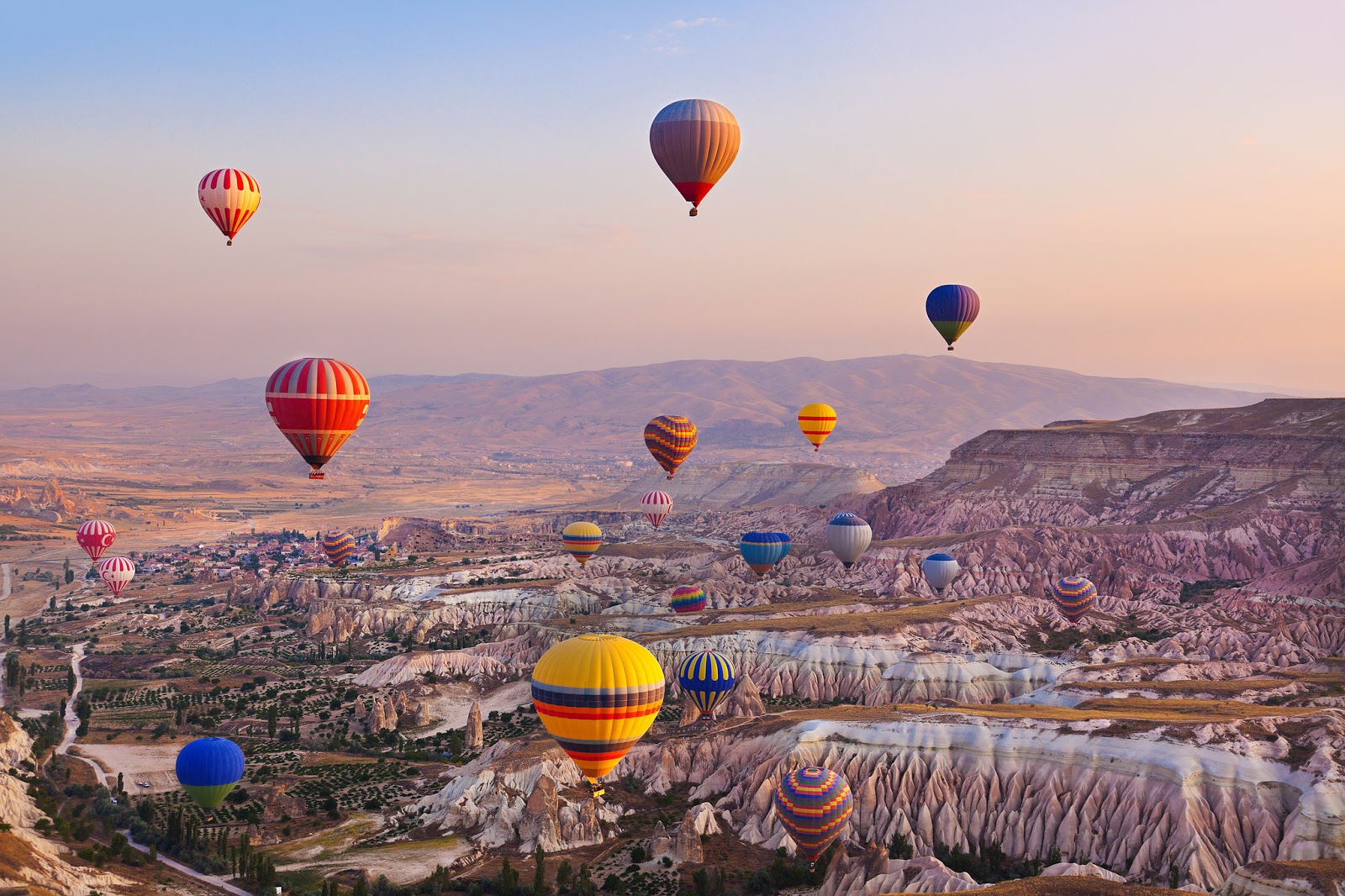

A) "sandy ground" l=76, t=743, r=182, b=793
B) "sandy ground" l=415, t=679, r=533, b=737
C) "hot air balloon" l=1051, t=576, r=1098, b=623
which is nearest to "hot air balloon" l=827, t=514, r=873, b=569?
"hot air balloon" l=1051, t=576, r=1098, b=623

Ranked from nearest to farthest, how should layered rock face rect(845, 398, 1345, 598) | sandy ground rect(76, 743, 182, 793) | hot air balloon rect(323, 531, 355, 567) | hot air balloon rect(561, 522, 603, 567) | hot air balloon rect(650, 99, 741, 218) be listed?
1. hot air balloon rect(650, 99, 741, 218)
2. sandy ground rect(76, 743, 182, 793)
3. layered rock face rect(845, 398, 1345, 598)
4. hot air balloon rect(561, 522, 603, 567)
5. hot air balloon rect(323, 531, 355, 567)

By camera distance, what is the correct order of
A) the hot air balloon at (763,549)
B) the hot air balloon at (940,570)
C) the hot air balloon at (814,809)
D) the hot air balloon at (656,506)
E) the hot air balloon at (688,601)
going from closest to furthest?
the hot air balloon at (814,809) → the hot air balloon at (763,549) → the hot air balloon at (688,601) → the hot air balloon at (940,570) → the hot air balloon at (656,506)

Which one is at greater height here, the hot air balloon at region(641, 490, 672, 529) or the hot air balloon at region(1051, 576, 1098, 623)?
the hot air balloon at region(641, 490, 672, 529)

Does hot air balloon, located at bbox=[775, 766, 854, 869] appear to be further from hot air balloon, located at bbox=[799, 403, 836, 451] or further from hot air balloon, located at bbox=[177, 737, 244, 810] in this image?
hot air balloon, located at bbox=[799, 403, 836, 451]

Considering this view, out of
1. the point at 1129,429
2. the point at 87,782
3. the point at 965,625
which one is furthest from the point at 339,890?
the point at 1129,429

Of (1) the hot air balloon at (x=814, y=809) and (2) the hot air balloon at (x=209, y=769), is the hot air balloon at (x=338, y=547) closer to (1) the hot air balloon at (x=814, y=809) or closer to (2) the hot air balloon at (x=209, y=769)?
(2) the hot air balloon at (x=209, y=769)

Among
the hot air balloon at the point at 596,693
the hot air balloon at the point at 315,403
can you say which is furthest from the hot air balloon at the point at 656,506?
the hot air balloon at the point at 596,693
